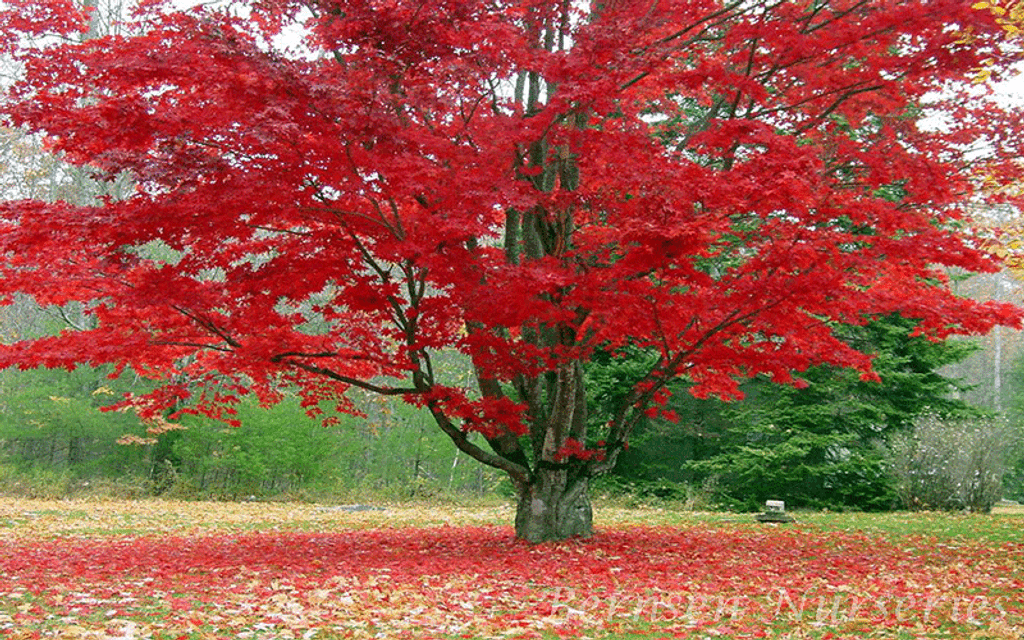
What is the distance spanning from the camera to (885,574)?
6965 mm

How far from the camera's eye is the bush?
14.2 metres

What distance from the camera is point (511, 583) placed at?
652 cm

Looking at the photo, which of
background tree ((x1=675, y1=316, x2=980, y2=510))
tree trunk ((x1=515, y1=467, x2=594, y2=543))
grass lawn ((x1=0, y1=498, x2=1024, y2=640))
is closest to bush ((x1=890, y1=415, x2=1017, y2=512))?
background tree ((x1=675, y1=316, x2=980, y2=510))

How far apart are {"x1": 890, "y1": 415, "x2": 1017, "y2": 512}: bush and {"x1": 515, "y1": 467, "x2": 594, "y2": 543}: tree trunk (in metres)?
8.18

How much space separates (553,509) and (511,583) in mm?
2521

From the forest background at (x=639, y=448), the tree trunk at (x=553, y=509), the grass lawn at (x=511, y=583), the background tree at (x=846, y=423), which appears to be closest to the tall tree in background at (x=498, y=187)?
the tree trunk at (x=553, y=509)

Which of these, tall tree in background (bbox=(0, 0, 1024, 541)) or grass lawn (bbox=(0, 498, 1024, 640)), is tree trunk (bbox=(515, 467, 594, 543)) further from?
grass lawn (bbox=(0, 498, 1024, 640))

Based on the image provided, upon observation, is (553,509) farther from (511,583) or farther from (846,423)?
(846,423)

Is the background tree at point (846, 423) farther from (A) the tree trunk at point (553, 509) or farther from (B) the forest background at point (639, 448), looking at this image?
(A) the tree trunk at point (553, 509)

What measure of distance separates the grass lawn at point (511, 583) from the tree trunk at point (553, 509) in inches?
11.0

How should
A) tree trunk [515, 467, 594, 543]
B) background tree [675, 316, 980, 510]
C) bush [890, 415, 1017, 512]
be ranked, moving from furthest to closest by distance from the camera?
1. background tree [675, 316, 980, 510]
2. bush [890, 415, 1017, 512]
3. tree trunk [515, 467, 594, 543]

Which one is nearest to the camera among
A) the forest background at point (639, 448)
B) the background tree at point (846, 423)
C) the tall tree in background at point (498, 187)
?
the tall tree in background at point (498, 187)

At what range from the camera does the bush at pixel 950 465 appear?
1417cm

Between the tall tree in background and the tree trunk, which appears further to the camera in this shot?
the tree trunk
